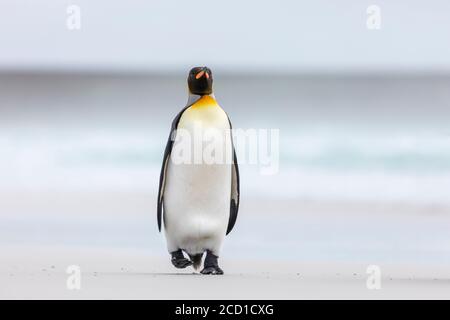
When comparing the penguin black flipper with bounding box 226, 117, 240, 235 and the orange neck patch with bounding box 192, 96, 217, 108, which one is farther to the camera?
the penguin black flipper with bounding box 226, 117, 240, 235

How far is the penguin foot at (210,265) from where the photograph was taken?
5.35 meters

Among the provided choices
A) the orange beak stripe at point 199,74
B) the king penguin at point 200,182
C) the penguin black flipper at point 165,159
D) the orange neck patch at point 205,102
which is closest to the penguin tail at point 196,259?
the king penguin at point 200,182

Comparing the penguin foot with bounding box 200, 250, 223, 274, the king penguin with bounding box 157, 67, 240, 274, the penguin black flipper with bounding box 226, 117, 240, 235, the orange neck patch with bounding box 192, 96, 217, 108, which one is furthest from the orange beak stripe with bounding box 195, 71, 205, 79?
the penguin foot with bounding box 200, 250, 223, 274

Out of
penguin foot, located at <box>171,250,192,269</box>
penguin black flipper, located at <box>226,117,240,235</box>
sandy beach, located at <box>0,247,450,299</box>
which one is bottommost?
sandy beach, located at <box>0,247,450,299</box>

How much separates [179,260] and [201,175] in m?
0.41

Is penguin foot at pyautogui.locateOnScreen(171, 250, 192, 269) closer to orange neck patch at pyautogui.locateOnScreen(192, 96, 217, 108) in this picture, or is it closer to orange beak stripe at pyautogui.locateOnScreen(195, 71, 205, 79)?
orange neck patch at pyautogui.locateOnScreen(192, 96, 217, 108)

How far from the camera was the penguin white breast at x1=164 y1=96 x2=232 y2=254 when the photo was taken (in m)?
5.36

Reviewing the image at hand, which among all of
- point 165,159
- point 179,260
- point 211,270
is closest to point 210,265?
point 211,270

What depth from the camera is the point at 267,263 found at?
5898 mm

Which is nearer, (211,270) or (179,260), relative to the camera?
(211,270)

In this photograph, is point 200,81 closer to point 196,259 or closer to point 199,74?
point 199,74

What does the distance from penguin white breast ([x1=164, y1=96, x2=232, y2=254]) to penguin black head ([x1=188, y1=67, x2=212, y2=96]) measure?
4 cm

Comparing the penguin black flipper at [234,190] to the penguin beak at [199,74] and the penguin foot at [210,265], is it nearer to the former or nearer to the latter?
the penguin foot at [210,265]

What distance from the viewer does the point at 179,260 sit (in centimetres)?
546
